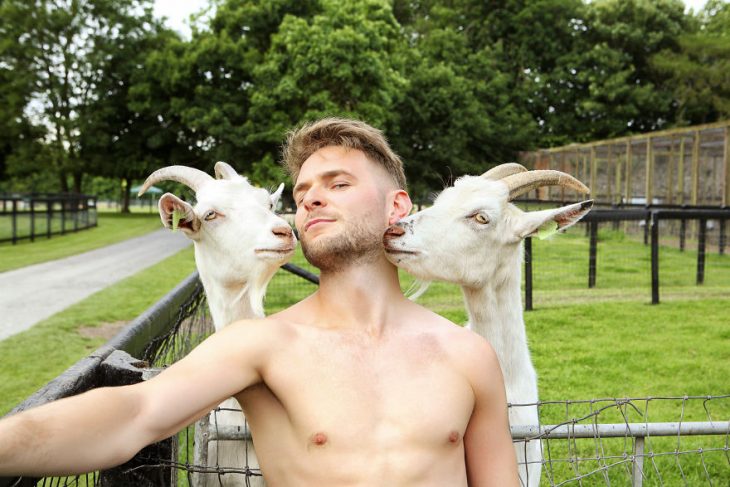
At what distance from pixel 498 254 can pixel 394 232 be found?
3.21 feet

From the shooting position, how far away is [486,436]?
192 cm

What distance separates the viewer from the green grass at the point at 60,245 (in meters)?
16.9

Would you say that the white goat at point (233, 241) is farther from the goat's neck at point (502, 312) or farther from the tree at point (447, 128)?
the tree at point (447, 128)

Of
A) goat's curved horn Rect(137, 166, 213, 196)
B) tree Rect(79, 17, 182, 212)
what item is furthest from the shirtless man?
tree Rect(79, 17, 182, 212)

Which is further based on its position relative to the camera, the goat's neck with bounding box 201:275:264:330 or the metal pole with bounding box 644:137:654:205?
the metal pole with bounding box 644:137:654:205

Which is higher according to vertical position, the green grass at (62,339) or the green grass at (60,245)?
the green grass at (60,245)

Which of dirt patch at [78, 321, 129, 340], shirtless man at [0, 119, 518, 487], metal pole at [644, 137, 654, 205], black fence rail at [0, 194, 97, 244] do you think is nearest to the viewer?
shirtless man at [0, 119, 518, 487]

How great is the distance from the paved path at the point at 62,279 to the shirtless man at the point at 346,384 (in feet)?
25.3

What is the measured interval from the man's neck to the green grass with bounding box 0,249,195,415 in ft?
14.8

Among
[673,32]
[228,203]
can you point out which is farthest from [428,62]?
[228,203]

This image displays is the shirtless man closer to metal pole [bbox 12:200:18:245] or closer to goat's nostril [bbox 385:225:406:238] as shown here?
goat's nostril [bbox 385:225:406:238]

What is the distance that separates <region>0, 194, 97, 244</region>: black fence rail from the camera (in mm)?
21297

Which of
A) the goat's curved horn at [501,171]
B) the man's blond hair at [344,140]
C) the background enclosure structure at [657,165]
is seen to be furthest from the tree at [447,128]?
the man's blond hair at [344,140]

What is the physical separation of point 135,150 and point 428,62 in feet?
48.0
